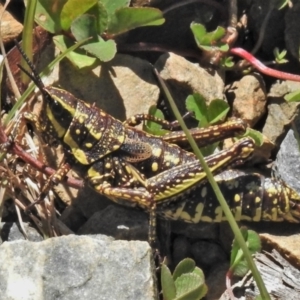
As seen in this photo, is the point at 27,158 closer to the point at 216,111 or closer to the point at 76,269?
the point at 76,269

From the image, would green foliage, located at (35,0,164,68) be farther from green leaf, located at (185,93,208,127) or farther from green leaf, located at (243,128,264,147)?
green leaf, located at (243,128,264,147)

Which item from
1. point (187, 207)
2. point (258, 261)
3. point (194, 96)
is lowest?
point (258, 261)

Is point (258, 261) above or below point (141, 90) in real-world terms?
below

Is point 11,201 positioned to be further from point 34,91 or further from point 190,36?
point 190,36

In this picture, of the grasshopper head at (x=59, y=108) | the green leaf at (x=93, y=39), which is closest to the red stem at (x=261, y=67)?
the green leaf at (x=93, y=39)

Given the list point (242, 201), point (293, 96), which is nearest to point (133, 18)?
point (293, 96)

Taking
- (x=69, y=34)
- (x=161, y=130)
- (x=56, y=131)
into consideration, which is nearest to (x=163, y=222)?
(x=161, y=130)

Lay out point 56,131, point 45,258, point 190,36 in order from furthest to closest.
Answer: point 190,36 < point 56,131 < point 45,258
